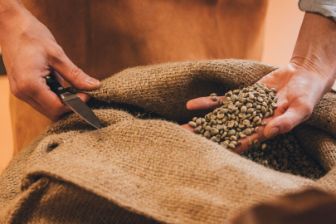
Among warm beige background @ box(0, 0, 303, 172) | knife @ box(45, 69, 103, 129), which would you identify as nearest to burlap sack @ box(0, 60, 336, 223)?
knife @ box(45, 69, 103, 129)

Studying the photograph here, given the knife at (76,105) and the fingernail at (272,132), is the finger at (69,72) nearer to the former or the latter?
the knife at (76,105)

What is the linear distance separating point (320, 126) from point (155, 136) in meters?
0.25

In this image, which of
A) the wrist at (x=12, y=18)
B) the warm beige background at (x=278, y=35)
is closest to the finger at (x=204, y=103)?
the wrist at (x=12, y=18)

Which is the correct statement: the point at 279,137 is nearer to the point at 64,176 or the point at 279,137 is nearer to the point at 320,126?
the point at 320,126

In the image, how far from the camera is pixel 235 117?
2.06 ft

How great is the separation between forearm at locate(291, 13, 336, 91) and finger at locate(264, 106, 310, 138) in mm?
109

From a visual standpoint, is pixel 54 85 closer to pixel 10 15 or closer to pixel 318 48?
pixel 10 15

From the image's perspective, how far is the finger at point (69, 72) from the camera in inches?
26.6

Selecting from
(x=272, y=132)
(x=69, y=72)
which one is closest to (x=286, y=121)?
(x=272, y=132)

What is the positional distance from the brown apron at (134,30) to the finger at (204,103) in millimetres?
211

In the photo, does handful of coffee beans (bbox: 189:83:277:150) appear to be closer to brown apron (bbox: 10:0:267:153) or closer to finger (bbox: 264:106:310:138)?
finger (bbox: 264:106:310:138)

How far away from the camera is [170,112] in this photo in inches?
27.1

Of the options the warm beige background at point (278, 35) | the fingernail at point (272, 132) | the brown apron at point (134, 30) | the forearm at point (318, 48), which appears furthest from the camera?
the warm beige background at point (278, 35)

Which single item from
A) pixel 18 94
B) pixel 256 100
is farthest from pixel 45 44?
pixel 256 100
